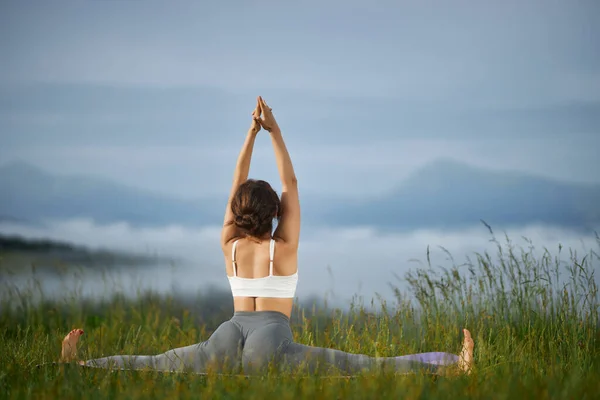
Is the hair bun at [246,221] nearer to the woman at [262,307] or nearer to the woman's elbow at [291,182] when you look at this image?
the woman at [262,307]

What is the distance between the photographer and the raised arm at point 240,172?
4.97m

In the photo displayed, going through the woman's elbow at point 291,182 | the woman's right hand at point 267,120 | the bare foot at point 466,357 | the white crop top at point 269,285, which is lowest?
the bare foot at point 466,357

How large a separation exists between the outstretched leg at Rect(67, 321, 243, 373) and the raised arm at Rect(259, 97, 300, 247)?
0.71 meters

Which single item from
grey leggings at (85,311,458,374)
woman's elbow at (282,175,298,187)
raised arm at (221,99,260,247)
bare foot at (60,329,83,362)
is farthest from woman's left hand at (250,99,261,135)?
bare foot at (60,329,83,362)

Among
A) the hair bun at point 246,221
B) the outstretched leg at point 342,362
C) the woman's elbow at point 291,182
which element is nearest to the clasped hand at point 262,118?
the woman's elbow at point 291,182

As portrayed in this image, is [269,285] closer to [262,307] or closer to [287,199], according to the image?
[262,307]

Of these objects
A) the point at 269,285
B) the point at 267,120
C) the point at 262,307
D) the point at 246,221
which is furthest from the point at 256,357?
the point at 267,120

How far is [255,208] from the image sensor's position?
474cm

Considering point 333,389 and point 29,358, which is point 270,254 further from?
point 29,358

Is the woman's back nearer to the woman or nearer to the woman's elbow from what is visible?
the woman

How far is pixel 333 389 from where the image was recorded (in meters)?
3.75

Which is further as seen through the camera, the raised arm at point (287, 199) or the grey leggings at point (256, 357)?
the raised arm at point (287, 199)

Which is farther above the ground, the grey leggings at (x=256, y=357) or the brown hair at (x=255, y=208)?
the brown hair at (x=255, y=208)

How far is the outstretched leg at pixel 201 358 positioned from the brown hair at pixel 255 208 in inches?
26.4
